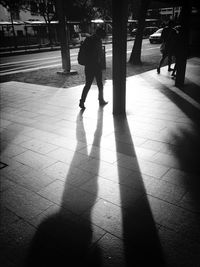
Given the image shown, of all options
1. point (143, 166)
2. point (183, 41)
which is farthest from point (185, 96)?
point (143, 166)

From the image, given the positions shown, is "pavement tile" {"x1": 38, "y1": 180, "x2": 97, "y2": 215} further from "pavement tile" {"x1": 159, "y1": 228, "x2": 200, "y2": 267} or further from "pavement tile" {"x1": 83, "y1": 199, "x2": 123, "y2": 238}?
"pavement tile" {"x1": 159, "y1": 228, "x2": 200, "y2": 267}

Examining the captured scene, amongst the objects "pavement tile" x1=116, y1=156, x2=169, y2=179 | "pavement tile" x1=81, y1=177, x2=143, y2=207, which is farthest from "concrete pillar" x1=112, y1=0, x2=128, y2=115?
Result: "pavement tile" x1=81, y1=177, x2=143, y2=207

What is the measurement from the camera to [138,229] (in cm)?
271

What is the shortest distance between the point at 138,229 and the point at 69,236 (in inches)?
28.8

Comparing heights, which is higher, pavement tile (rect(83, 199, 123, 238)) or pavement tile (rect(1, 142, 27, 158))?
pavement tile (rect(83, 199, 123, 238))

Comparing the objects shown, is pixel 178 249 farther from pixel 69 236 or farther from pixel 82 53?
pixel 82 53

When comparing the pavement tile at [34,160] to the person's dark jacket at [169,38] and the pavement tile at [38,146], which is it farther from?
the person's dark jacket at [169,38]

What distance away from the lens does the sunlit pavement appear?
97.8 inches

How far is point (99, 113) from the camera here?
6430 millimetres

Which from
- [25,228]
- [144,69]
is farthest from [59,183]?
[144,69]

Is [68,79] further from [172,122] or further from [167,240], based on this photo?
[167,240]

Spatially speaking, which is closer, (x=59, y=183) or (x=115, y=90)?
(x=59, y=183)

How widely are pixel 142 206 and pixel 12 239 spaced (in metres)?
1.49

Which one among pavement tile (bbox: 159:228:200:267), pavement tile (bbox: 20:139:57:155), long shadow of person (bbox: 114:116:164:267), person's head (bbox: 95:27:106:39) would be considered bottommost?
pavement tile (bbox: 20:139:57:155)
